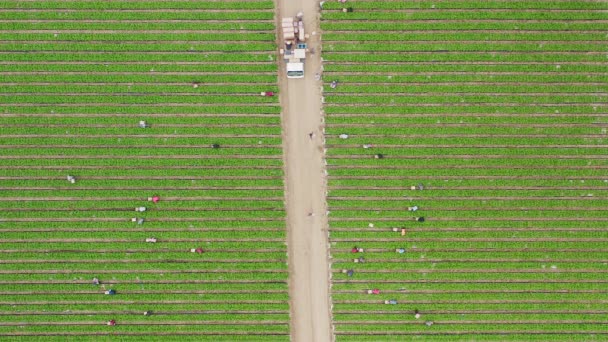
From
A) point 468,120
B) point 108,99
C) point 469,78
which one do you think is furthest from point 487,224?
point 108,99

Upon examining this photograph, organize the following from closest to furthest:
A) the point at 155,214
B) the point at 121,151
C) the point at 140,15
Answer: the point at 155,214 < the point at 121,151 < the point at 140,15

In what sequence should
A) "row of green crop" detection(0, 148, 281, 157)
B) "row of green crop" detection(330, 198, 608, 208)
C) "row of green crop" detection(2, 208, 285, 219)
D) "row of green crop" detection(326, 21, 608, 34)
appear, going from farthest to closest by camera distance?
1. "row of green crop" detection(326, 21, 608, 34)
2. "row of green crop" detection(330, 198, 608, 208)
3. "row of green crop" detection(0, 148, 281, 157)
4. "row of green crop" detection(2, 208, 285, 219)

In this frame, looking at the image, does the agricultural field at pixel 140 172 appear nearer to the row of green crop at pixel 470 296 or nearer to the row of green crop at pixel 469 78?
the row of green crop at pixel 470 296

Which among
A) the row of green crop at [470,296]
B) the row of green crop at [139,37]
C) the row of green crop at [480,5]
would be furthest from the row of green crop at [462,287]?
the row of green crop at [480,5]

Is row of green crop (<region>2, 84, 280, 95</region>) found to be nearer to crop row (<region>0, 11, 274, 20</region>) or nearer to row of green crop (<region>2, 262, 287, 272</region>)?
crop row (<region>0, 11, 274, 20</region>)

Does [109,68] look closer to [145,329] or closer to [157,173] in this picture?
[157,173]

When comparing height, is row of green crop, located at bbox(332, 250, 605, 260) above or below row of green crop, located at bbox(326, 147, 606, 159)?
below

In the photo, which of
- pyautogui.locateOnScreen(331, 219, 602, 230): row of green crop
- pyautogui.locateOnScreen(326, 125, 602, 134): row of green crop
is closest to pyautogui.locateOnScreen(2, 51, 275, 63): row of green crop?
pyautogui.locateOnScreen(326, 125, 602, 134): row of green crop
